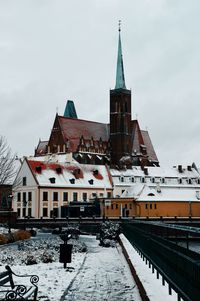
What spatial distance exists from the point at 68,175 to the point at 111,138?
34.9 metres

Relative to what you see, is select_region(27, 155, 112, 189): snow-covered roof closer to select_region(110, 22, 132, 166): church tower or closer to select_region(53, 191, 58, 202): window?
select_region(53, 191, 58, 202): window

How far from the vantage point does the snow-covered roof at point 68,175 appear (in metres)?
87.8

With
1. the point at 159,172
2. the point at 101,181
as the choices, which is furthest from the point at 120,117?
the point at 101,181

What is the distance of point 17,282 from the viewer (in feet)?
51.4

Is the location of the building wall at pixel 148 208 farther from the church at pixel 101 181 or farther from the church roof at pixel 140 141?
the church roof at pixel 140 141

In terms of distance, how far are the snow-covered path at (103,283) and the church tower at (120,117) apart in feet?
325

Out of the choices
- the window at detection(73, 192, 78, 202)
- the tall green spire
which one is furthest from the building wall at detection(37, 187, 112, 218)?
the tall green spire

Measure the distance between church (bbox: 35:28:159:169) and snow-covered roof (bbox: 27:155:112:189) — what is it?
1704cm

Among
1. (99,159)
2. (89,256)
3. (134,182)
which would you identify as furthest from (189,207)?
(89,256)

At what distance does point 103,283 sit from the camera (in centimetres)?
1617

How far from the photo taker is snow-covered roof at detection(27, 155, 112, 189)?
87.8m

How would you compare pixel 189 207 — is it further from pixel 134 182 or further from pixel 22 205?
pixel 22 205

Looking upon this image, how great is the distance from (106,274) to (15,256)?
26.8 ft

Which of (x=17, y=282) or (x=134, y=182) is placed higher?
(x=134, y=182)
